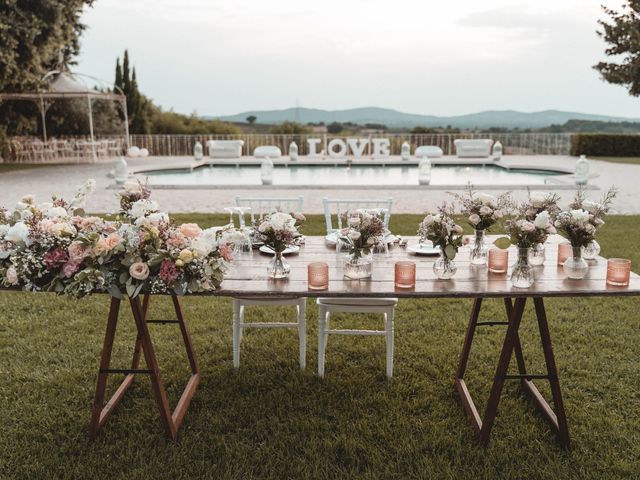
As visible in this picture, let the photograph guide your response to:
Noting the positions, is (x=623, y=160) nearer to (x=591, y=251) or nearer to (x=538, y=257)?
(x=591, y=251)

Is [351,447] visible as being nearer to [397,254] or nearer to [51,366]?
[397,254]

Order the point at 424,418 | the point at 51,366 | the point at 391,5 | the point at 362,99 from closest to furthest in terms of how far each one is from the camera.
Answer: the point at 424,418, the point at 51,366, the point at 391,5, the point at 362,99

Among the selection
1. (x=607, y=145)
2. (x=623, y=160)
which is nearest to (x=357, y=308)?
(x=623, y=160)

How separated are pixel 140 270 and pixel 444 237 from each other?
1.35 meters

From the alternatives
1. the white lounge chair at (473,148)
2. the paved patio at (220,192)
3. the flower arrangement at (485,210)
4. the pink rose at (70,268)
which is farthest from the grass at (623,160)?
the pink rose at (70,268)

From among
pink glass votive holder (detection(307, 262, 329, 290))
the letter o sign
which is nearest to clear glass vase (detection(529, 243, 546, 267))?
pink glass votive holder (detection(307, 262, 329, 290))

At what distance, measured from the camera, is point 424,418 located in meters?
3.05

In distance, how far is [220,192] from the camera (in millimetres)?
11602

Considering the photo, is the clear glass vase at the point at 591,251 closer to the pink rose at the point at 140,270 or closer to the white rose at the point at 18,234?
the pink rose at the point at 140,270

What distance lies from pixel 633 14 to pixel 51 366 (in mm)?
23763

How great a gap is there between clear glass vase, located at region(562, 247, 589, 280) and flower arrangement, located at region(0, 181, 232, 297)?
1556mm

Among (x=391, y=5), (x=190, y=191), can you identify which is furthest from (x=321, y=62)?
(x=190, y=191)

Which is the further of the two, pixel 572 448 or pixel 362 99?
pixel 362 99

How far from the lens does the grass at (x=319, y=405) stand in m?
2.67
